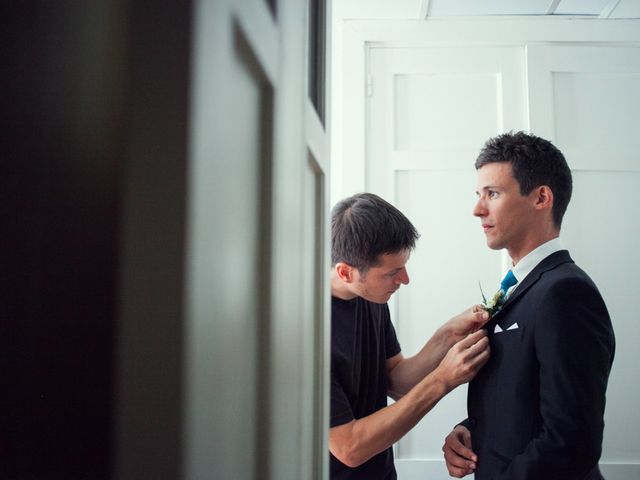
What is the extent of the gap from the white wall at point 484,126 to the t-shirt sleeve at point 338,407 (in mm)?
1298

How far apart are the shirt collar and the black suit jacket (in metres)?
0.07

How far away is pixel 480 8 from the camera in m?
2.62

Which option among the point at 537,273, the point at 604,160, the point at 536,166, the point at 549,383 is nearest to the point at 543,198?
the point at 536,166

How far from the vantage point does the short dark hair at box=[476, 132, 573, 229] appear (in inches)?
58.1

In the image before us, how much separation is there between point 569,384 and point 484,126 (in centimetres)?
179

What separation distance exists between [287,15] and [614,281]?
8.38ft

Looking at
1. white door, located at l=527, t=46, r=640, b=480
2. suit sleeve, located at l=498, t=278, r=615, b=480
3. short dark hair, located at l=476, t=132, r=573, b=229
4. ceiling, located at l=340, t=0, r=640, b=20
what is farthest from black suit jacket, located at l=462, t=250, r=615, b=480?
ceiling, located at l=340, t=0, r=640, b=20

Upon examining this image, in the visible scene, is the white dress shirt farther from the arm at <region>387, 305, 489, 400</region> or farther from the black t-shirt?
the black t-shirt

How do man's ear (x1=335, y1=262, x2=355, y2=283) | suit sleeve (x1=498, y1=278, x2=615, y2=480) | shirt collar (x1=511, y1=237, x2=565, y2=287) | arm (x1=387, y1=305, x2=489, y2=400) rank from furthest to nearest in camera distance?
arm (x1=387, y1=305, x2=489, y2=400) → man's ear (x1=335, y1=262, x2=355, y2=283) → shirt collar (x1=511, y1=237, x2=565, y2=287) → suit sleeve (x1=498, y1=278, x2=615, y2=480)

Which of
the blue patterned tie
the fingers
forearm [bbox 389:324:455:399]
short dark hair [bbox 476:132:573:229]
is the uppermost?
short dark hair [bbox 476:132:573:229]

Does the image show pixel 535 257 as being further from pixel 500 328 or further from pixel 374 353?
pixel 374 353

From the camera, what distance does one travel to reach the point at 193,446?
283 mm

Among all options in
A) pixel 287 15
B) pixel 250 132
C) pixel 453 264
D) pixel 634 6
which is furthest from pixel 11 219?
pixel 634 6

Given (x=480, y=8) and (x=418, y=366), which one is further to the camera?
(x=480, y=8)
